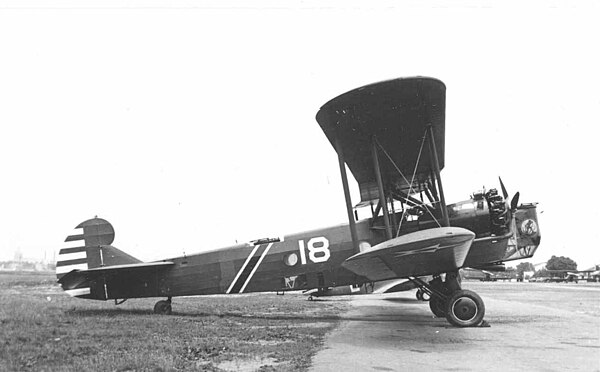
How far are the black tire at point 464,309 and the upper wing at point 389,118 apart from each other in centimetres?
290

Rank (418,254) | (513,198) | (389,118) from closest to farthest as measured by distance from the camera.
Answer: (418,254), (389,118), (513,198)

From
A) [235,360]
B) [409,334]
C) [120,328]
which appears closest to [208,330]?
[120,328]

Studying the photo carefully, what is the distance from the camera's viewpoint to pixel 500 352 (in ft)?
20.0

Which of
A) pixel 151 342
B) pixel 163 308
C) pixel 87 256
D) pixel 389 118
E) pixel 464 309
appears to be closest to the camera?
pixel 151 342

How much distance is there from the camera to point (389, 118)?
27.6ft

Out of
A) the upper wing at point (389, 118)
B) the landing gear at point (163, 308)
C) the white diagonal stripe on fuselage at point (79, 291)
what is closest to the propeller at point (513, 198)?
the upper wing at point (389, 118)

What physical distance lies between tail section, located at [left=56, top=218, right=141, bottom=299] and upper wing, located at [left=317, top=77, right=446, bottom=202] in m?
6.38

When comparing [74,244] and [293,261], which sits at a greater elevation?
[74,244]

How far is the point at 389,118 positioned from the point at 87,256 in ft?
26.3

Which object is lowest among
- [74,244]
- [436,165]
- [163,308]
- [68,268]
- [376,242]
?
[163,308]

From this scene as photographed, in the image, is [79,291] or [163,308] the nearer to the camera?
[79,291]

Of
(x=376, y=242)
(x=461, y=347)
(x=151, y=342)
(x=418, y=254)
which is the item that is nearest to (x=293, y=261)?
(x=376, y=242)

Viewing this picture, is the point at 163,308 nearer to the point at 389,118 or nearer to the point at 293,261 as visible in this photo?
the point at 293,261

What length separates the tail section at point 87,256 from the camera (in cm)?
1072
